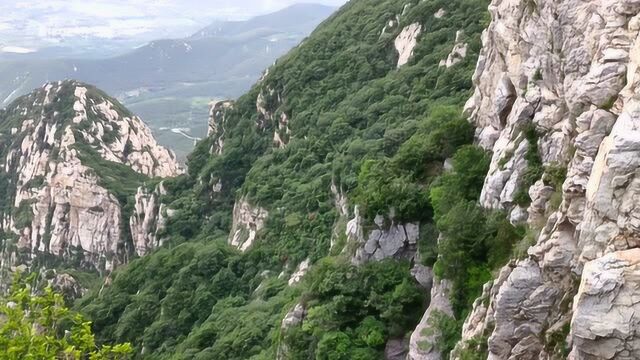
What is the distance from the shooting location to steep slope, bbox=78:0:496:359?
2069cm

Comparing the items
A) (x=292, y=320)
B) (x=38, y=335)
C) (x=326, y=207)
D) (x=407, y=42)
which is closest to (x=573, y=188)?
(x=292, y=320)

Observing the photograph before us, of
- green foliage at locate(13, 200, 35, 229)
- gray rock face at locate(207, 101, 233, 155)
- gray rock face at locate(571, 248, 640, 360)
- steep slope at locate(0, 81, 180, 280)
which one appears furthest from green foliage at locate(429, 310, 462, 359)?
green foliage at locate(13, 200, 35, 229)

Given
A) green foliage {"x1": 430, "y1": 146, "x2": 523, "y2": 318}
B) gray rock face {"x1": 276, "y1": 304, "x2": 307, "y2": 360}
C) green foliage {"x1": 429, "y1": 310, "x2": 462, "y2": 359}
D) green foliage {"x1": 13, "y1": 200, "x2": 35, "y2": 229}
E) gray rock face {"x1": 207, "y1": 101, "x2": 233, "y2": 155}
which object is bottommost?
green foliage {"x1": 13, "y1": 200, "x2": 35, "y2": 229}

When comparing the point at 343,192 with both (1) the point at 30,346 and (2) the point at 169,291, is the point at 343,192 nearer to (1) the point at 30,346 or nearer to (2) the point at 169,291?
(2) the point at 169,291

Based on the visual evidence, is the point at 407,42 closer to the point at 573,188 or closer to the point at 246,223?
the point at 246,223

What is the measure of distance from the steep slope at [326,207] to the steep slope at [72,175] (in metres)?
14.6

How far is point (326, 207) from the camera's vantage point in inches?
1966

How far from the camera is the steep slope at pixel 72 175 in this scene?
Answer: 93125 millimetres

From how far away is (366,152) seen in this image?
4725 cm

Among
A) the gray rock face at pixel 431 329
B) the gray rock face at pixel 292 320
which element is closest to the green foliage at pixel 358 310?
the gray rock face at pixel 292 320

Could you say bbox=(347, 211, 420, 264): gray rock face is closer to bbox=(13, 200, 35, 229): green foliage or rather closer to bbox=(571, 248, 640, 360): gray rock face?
bbox=(571, 248, 640, 360): gray rock face

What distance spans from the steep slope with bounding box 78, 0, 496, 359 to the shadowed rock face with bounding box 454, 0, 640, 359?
7.08ft

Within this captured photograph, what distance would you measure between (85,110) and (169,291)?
6646 cm

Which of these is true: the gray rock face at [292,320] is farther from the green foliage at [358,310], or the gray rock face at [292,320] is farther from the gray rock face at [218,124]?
the gray rock face at [218,124]
